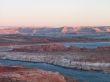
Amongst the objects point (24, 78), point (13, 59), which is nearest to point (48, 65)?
point (13, 59)

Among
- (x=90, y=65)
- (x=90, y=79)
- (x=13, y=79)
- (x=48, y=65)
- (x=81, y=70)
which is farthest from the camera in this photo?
(x=48, y=65)

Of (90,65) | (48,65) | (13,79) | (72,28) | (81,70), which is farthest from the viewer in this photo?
(72,28)

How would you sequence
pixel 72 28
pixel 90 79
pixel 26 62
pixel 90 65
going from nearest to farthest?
pixel 90 79 → pixel 90 65 → pixel 26 62 → pixel 72 28

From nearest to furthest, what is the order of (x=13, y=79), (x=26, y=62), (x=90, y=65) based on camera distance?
1. (x=13, y=79)
2. (x=90, y=65)
3. (x=26, y=62)

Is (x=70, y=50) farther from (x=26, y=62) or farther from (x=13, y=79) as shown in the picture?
(x=13, y=79)

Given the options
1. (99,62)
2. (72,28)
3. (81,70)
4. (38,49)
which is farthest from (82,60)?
(72,28)

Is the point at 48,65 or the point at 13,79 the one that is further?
the point at 48,65

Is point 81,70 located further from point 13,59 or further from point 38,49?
point 38,49

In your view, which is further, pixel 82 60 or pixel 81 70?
pixel 82 60

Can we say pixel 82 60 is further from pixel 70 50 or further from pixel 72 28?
pixel 72 28
